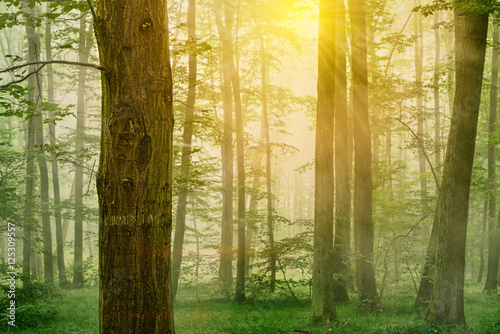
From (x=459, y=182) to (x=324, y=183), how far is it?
2.81 metres

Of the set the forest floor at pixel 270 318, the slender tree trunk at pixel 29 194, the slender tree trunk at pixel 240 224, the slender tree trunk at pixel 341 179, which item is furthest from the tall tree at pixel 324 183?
the slender tree trunk at pixel 29 194

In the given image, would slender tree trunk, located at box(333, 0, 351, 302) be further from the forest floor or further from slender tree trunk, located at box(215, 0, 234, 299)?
slender tree trunk, located at box(215, 0, 234, 299)

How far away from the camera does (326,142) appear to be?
8.59 meters

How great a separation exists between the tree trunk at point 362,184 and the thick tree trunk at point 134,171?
9.20 metres

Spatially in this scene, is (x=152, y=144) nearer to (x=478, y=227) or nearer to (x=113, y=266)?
(x=113, y=266)

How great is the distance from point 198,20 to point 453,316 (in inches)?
770

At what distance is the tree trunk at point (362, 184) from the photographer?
436 inches

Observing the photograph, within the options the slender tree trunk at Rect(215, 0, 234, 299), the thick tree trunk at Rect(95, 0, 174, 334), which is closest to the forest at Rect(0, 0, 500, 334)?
the thick tree trunk at Rect(95, 0, 174, 334)

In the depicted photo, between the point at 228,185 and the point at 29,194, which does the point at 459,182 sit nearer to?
the point at 228,185

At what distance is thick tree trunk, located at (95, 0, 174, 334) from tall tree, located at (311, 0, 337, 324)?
250 inches

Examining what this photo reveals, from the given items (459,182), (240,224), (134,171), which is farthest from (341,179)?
(134,171)

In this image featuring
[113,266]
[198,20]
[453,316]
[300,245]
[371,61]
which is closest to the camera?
[113,266]

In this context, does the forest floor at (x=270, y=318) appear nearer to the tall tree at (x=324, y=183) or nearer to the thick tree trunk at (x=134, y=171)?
the tall tree at (x=324, y=183)

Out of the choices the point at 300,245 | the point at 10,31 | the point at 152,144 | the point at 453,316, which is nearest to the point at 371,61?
the point at 300,245
